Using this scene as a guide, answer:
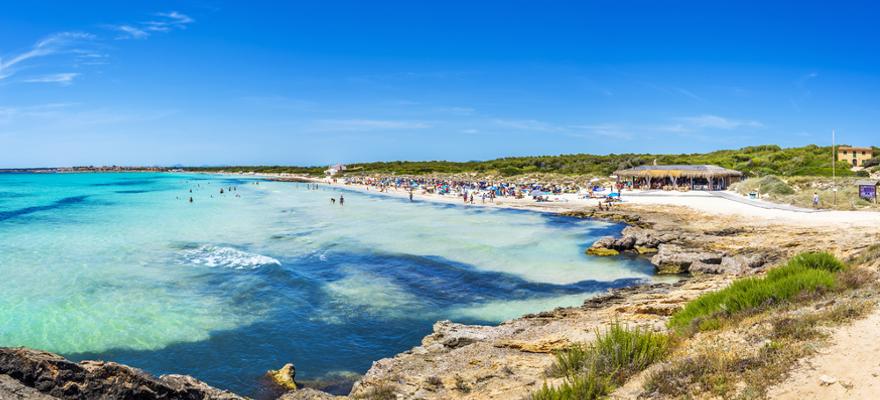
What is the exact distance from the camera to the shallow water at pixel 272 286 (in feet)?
32.9

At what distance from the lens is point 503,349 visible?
7867mm

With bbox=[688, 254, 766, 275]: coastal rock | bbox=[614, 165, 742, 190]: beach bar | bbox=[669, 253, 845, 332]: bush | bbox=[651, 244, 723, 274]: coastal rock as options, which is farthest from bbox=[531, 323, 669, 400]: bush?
bbox=[614, 165, 742, 190]: beach bar

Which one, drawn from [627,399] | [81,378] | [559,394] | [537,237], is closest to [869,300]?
[627,399]

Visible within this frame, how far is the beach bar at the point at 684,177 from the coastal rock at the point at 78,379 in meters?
45.0

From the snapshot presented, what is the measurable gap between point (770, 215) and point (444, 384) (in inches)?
882

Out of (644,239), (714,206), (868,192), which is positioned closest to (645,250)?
(644,239)

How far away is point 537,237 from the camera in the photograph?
78.0 feet

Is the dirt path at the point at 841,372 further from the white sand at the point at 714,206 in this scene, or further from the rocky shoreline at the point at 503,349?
the white sand at the point at 714,206

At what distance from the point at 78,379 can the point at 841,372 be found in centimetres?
665

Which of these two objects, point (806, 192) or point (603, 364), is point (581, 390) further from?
point (806, 192)

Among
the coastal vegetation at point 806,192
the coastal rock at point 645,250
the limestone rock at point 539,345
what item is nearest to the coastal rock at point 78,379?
the limestone rock at point 539,345

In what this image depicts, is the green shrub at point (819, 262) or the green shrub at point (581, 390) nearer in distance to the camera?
the green shrub at point (581, 390)

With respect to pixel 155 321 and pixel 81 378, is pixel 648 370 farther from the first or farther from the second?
pixel 155 321

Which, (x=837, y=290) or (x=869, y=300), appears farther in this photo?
(x=837, y=290)
